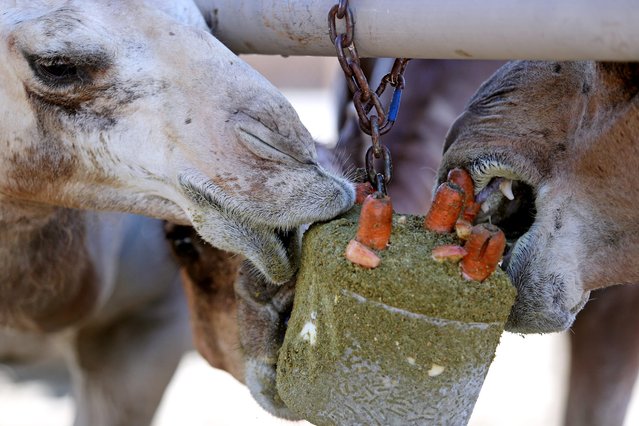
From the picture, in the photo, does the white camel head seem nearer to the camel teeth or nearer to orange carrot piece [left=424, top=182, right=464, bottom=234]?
orange carrot piece [left=424, top=182, right=464, bottom=234]

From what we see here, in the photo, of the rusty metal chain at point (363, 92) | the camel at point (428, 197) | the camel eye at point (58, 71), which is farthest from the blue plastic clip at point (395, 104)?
the camel at point (428, 197)

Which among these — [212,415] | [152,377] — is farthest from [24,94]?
[212,415]

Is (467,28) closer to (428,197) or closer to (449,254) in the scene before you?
(449,254)

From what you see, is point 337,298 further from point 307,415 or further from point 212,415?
point 212,415

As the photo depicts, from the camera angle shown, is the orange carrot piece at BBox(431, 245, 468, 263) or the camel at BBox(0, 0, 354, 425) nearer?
the orange carrot piece at BBox(431, 245, 468, 263)

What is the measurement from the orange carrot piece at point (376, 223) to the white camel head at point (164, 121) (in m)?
0.16

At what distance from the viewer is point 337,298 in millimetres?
1438

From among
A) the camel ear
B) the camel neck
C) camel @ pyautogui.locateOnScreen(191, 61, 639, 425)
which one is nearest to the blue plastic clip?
the camel ear

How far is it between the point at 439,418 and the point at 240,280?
0.69 metres

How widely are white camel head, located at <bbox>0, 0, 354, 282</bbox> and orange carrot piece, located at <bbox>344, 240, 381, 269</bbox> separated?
0.54 feet

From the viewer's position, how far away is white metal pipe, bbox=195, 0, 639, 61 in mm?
1355

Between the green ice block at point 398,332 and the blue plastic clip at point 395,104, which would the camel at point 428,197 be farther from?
the green ice block at point 398,332

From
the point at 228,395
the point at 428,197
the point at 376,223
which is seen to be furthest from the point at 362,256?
the point at 228,395

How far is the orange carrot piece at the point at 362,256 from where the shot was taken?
1.40 metres
